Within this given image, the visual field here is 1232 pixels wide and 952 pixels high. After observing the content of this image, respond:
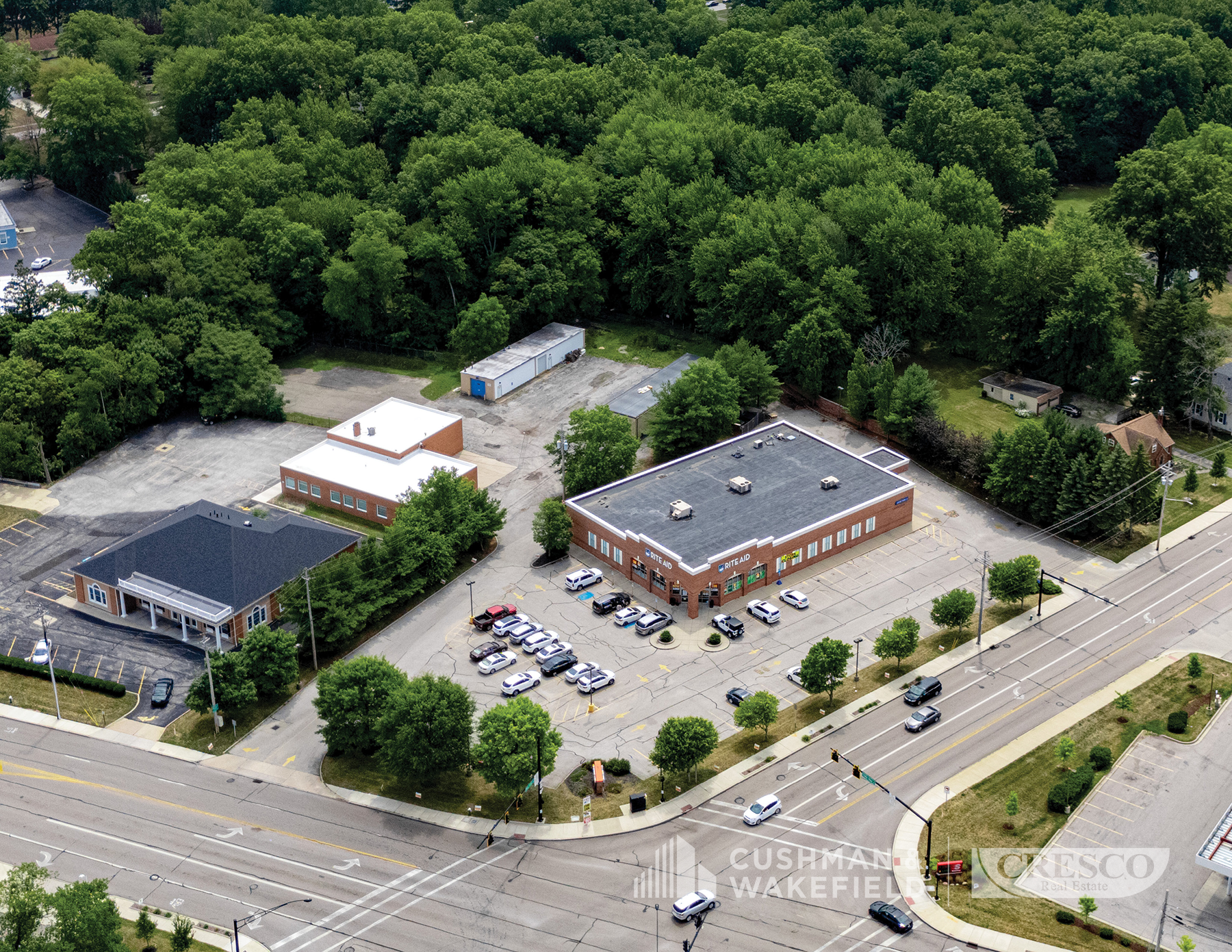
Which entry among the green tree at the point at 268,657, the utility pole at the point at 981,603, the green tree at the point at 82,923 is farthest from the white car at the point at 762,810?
the green tree at the point at 82,923

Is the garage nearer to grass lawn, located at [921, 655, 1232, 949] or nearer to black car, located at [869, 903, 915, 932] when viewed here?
grass lawn, located at [921, 655, 1232, 949]

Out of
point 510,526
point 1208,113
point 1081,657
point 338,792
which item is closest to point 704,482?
point 510,526

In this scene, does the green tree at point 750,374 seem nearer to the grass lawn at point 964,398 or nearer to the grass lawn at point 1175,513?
the grass lawn at point 964,398

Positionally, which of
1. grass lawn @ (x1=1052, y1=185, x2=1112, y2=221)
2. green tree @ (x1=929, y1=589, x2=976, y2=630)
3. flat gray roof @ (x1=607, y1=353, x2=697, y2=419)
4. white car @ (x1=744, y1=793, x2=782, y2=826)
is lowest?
white car @ (x1=744, y1=793, x2=782, y2=826)

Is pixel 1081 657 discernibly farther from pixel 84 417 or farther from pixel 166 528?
pixel 84 417

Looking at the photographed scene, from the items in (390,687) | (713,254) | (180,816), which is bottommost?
(180,816)

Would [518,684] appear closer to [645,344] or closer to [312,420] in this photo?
[312,420]

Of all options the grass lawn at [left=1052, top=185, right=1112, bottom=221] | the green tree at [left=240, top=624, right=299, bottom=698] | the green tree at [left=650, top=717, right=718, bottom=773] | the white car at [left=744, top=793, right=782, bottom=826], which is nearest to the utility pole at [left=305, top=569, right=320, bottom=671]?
the green tree at [left=240, top=624, right=299, bottom=698]
